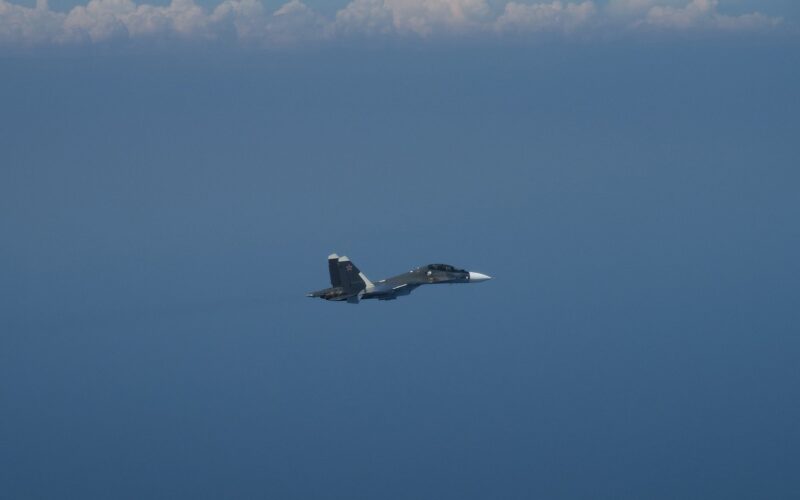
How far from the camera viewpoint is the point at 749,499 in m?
141

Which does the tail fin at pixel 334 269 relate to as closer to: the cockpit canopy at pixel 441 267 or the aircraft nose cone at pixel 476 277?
the cockpit canopy at pixel 441 267

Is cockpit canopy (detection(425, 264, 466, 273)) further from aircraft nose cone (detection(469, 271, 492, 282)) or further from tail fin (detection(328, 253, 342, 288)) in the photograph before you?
tail fin (detection(328, 253, 342, 288))

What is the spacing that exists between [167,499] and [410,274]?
8379 centimetres

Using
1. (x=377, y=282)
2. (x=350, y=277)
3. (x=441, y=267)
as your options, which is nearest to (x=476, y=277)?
(x=441, y=267)

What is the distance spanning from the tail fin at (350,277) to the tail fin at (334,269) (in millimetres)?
212

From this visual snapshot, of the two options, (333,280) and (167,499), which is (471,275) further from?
(167,499)

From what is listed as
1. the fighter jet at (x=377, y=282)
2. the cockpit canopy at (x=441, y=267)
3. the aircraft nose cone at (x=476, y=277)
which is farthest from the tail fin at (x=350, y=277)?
the aircraft nose cone at (x=476, y=277)

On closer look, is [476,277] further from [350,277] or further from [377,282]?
[350,277]

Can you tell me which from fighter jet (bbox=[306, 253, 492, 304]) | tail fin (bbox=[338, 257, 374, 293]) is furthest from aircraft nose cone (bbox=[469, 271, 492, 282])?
tail fin (bbox=[338, 257, 374, 293])

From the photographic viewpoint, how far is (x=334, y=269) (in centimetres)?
6919

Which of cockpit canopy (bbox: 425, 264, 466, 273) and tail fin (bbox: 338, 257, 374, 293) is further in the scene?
cockpit canopy (bbox: 425, 264, 466, 273)

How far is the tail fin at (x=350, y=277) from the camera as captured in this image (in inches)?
2721

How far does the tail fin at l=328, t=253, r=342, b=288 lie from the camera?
68.8 metres

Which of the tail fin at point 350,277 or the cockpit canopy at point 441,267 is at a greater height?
the cockpit canopy at point 441,267
